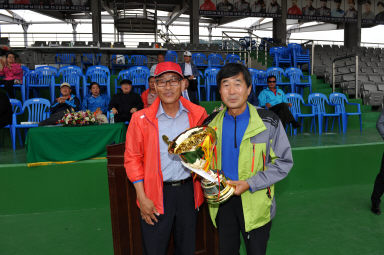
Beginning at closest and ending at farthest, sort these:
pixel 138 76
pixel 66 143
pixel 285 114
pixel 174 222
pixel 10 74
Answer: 1. pixel 174 222
2. pixel 66 143
3. pixel 285 114
4. pixel 10 74
5. pixel 138 76

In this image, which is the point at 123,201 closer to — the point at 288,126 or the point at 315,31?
the point at 288,126

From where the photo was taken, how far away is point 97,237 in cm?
246

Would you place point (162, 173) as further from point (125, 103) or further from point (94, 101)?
point (94, 101)

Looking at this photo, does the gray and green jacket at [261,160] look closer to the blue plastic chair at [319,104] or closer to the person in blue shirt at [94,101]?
the person in blue shirt at [94,101]

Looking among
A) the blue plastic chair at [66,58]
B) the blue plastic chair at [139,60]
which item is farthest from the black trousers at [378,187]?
the blue plastic chair at [66,58]

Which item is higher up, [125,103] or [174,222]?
[125,103]

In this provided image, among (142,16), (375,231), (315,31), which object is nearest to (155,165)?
(375,231)

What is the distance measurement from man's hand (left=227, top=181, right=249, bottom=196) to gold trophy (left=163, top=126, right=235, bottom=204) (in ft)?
0.07

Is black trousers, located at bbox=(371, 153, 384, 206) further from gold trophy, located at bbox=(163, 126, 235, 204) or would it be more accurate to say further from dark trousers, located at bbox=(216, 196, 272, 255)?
gold trophy, located at bbox=(163, 126, 235, 204)

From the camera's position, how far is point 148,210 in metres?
1.28

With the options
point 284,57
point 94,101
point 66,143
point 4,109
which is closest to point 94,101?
point 94,101

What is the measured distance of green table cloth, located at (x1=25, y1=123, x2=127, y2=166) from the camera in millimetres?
3156

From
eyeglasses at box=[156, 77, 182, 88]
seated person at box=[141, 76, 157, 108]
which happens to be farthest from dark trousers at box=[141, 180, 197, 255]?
seated person at box=[141, 76, 157, 108]

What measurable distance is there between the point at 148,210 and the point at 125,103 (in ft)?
12.3
